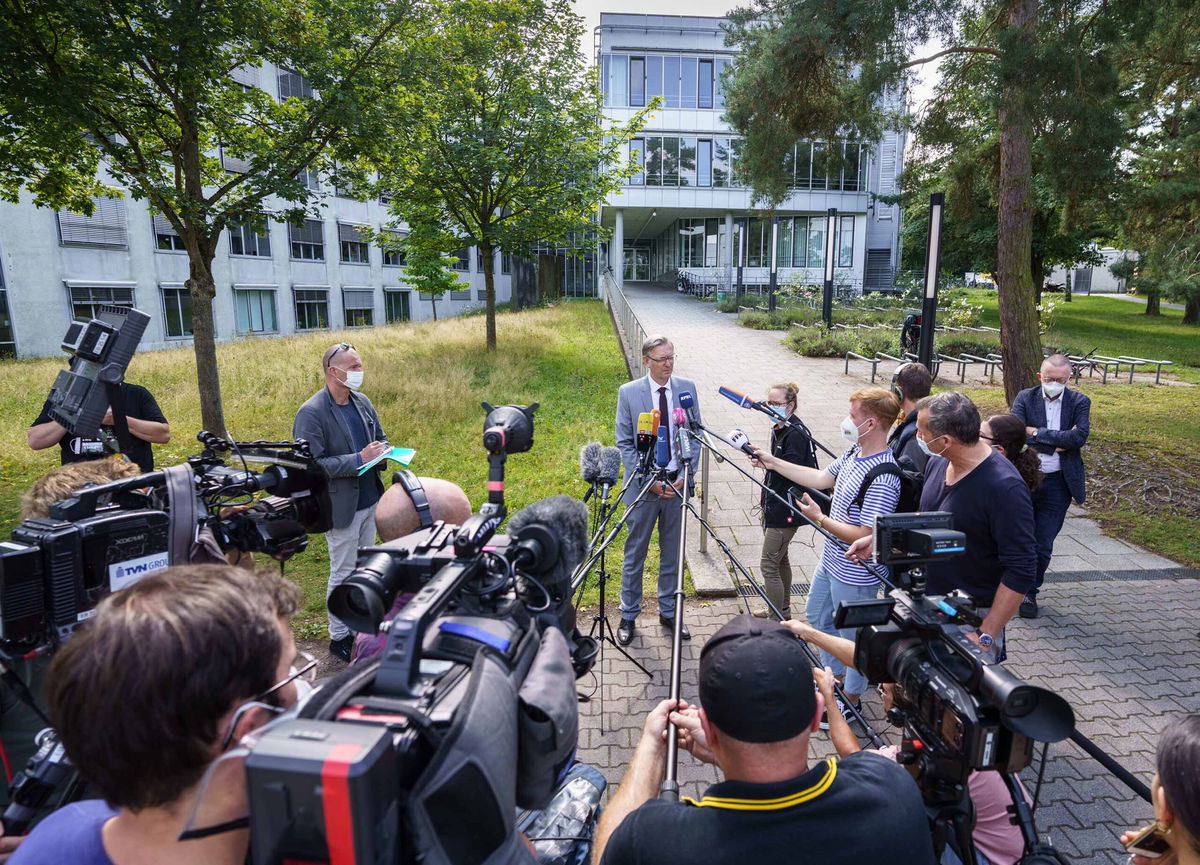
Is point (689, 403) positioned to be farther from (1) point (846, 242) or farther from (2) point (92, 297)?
(1) point (846, 242)

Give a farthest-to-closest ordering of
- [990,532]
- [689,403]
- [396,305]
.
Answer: [396,305]
[689,403]
[990,532]

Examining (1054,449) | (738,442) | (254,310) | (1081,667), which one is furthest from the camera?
(254,310)

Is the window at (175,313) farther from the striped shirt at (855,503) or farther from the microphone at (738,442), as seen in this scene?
the striped shirt at (855,503)

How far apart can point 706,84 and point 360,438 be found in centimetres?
3855

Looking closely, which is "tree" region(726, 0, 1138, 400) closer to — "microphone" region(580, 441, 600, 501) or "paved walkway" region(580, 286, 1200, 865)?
"paved walkway" region(580, 286, 1200, 865)

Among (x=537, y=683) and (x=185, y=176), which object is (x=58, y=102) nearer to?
(x=185, y=176)

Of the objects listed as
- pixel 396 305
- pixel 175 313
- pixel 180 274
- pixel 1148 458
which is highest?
pixel 180 274

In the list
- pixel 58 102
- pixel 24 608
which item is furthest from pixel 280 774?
pixel 58 102


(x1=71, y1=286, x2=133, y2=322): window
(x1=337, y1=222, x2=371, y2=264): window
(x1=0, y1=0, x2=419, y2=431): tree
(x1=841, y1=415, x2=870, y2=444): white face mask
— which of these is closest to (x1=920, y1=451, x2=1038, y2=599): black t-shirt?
(x1=841, y1=415, x2=870, y2=444): white face mask

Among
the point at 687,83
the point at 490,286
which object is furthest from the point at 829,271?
the point at 687,83

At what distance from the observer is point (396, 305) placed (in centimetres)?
4041

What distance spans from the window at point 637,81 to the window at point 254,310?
70.9 ft

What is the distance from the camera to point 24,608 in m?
1.98

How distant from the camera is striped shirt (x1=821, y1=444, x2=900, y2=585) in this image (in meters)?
3.81
